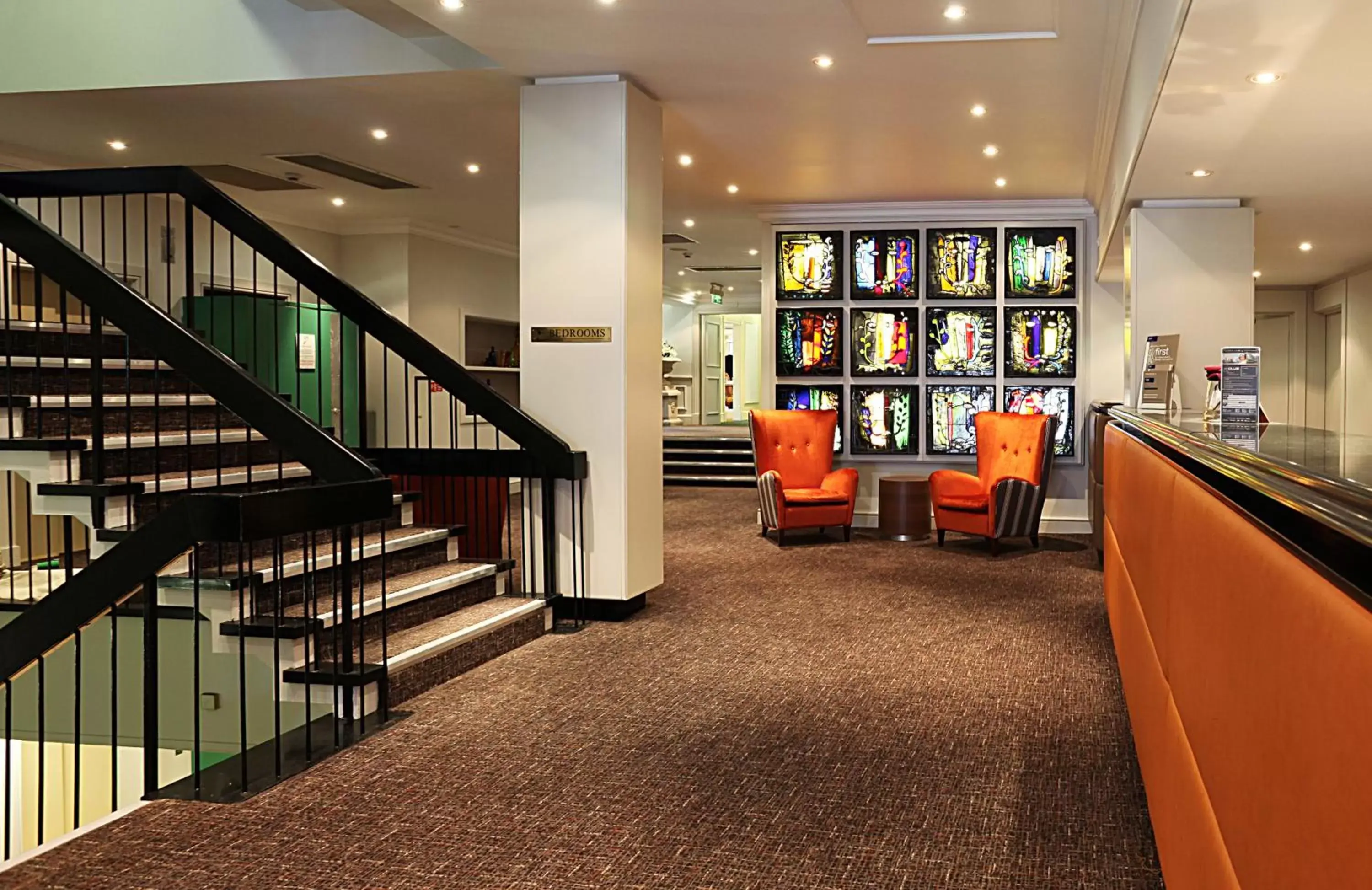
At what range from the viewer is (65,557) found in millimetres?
4352

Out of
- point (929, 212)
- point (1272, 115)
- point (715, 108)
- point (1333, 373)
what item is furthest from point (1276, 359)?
point (1272, 115)

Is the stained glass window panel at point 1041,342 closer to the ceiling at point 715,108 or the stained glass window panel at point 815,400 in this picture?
the ceiling at point 715,108

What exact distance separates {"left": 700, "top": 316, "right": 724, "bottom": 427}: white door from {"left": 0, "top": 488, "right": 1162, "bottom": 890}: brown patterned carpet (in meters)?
15.9

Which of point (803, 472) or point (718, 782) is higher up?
point (803, 472)

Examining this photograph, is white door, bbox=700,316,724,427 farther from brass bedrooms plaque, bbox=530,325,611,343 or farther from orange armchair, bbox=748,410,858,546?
brass bedrooms plaque, bbox=530,325,611,343

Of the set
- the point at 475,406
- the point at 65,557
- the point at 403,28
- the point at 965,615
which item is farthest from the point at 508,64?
the point at 965,615

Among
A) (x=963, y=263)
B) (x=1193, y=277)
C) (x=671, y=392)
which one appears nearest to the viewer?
(x=1193, y=277)

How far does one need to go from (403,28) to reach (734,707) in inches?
145

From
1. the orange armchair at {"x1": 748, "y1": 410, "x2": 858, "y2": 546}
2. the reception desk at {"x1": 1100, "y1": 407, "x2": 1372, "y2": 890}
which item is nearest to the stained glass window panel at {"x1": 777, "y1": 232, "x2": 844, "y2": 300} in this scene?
the orange armchair at {"x1": 748, "y1": 410, "x2": 858, "y2": 546}

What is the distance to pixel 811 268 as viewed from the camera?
32.2ft

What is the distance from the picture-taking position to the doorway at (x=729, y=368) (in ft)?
71.1

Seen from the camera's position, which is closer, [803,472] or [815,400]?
[803,472]

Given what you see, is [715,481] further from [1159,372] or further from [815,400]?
[1159,372]

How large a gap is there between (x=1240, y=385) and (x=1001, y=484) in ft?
16.1
